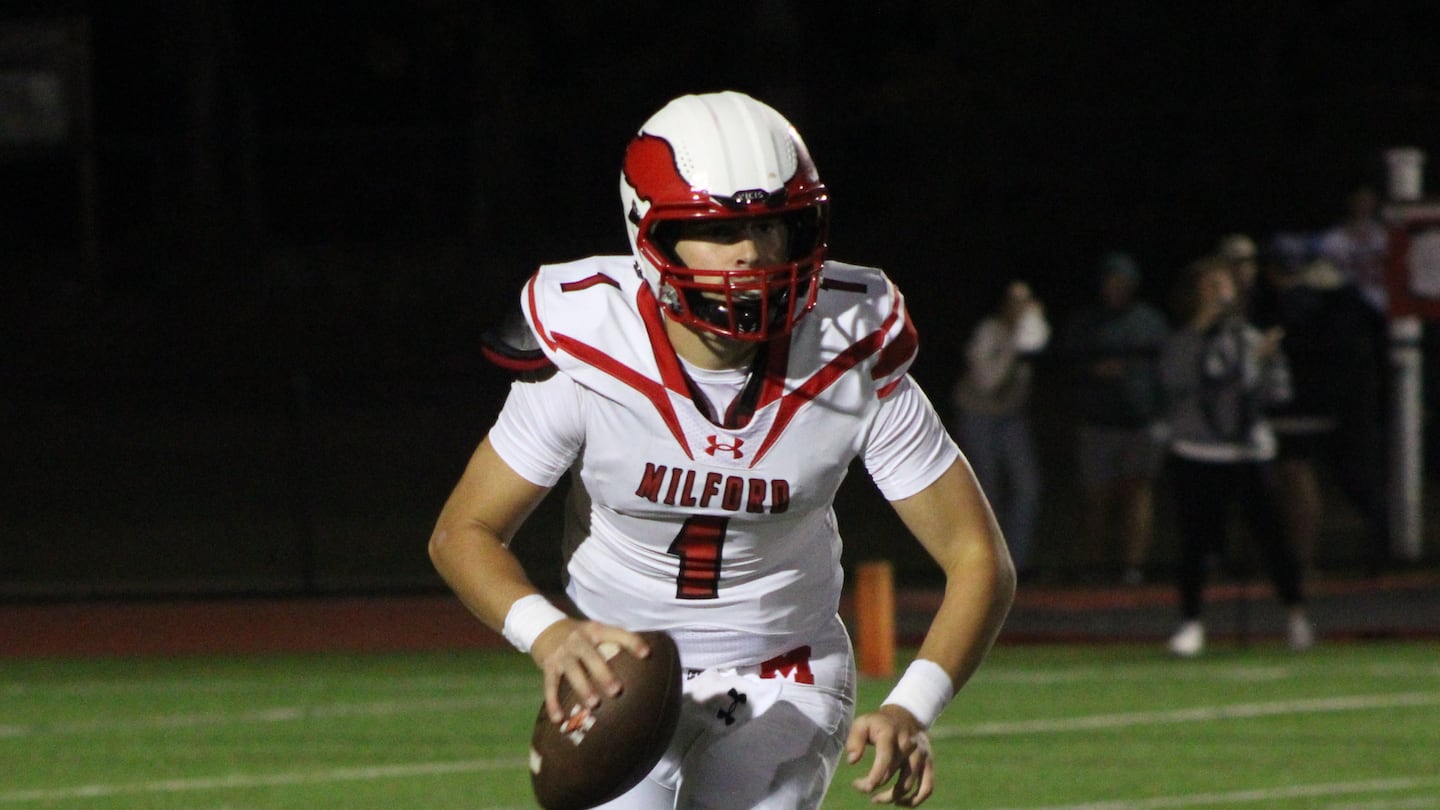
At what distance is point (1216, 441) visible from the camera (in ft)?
33.1

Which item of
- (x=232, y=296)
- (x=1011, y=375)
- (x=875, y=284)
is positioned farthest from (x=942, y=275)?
(x=875, y=284)

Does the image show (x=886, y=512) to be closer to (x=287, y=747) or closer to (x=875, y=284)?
(x=287, y=747)

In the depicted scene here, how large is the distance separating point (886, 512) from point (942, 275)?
9.12m

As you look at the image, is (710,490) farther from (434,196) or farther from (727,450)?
(434,196)

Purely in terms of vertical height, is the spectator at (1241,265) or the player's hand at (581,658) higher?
the player's hand at (581,658)

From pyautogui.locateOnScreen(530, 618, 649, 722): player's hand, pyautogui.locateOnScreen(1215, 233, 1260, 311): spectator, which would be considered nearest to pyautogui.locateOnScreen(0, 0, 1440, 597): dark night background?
pyautogui.locateOnScreen(1215, 233, 1260, 311): spectator

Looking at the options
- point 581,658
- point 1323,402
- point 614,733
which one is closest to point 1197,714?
point 1323,402

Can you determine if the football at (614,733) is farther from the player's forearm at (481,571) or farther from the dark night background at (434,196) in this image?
the dark night background at (434,196)

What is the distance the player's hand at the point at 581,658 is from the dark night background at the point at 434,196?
9.06m

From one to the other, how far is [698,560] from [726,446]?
0.22 m

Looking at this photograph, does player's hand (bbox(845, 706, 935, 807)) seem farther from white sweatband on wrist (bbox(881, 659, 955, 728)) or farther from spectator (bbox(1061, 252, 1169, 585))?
spectator (bbox(1061, 252, 1169, 585))

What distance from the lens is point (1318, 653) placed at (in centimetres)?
1049

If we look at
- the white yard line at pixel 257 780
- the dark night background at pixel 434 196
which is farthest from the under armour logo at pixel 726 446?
the dark night background at pixel 434 196

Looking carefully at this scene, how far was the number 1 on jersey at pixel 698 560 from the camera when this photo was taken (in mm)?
3740
